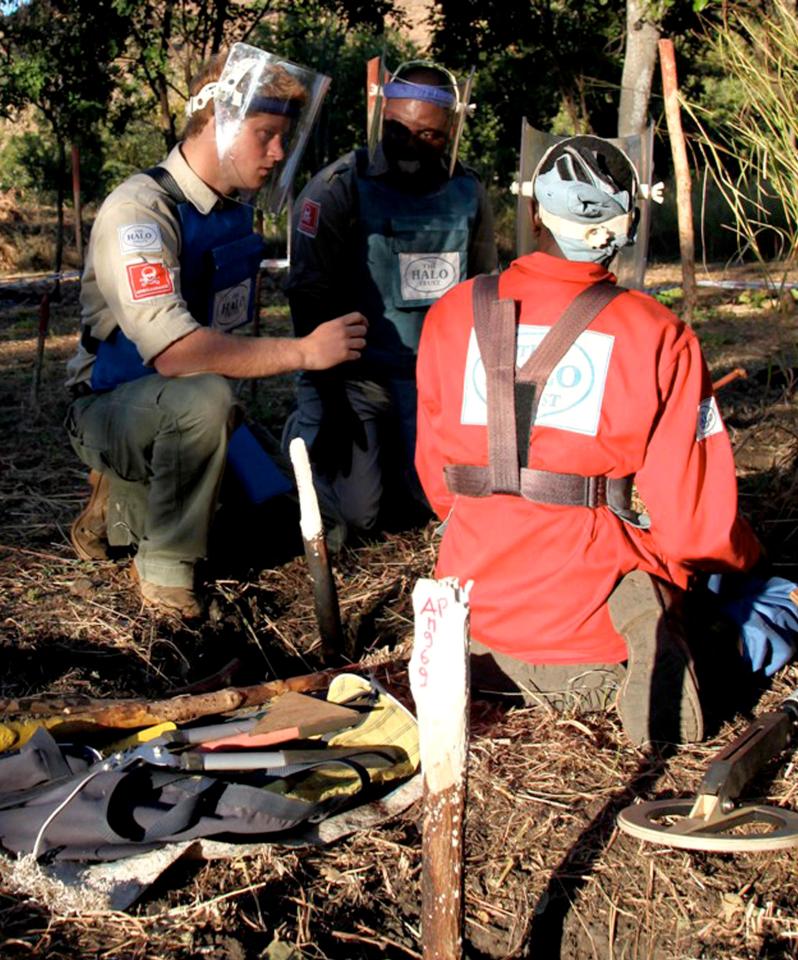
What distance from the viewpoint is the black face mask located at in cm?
508

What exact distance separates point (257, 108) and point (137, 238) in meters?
0.64

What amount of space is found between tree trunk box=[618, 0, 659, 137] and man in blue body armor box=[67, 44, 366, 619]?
30.1 feet

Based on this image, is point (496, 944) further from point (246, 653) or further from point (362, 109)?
point (362, 109)

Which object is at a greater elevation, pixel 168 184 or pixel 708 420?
pixel 168 184

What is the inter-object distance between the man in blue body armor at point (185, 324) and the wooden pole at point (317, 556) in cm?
45

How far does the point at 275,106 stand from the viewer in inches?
169

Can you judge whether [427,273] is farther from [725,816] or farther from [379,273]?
[725,816]

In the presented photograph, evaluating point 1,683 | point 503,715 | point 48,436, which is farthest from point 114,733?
point 48,436

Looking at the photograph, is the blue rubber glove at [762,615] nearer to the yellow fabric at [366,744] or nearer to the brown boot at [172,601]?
the yellow fabric at [366,744]

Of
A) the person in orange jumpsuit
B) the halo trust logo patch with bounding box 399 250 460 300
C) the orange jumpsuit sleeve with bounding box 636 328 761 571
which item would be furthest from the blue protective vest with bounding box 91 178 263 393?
the orange jumpsuit sleeve with bounding box 636 328 761 571

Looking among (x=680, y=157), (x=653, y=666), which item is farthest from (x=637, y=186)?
(x=680, y=157)

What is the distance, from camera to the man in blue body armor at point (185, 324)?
13.6 ft

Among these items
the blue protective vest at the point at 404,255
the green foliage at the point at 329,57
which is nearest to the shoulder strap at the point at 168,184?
the blue protective vest at the point at 404,255

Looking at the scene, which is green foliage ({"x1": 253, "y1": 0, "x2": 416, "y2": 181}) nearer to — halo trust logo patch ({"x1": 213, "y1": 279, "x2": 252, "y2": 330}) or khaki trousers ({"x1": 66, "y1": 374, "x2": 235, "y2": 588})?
halo trust logo patch ({"x1": 213, "y1": 279, "x2": 252, "y2": 330})
